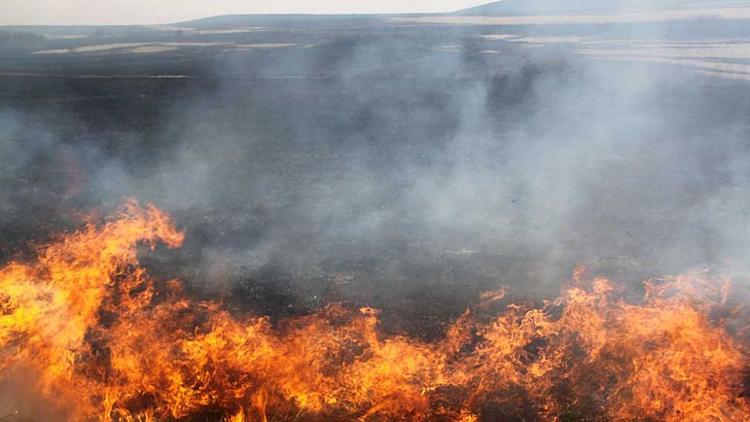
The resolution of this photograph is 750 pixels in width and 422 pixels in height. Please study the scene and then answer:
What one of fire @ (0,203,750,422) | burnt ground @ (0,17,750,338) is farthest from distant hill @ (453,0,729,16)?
fire @ (0,203,750,422)

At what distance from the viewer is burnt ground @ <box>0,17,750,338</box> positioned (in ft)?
23.0

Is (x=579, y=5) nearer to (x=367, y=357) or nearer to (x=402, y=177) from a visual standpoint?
(x=402, y=177)

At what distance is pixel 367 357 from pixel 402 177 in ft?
17.8

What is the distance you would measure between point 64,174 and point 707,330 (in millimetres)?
12074

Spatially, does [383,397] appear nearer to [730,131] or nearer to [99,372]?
[99,372]

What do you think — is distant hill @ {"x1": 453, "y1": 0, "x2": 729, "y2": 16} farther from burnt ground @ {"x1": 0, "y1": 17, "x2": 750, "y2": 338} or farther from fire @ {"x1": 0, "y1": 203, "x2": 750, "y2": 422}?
fire @ {"x1": 0, "y1": 203, "x2": 750, "y2": 422}

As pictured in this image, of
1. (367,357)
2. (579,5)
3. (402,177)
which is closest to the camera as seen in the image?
(367,357)

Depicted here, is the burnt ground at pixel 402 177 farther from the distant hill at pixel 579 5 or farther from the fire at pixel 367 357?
the distant hill at pixel 579 5

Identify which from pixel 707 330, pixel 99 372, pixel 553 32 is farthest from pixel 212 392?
pixel 553 32

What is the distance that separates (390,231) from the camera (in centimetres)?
816

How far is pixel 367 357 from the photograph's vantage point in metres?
5.31

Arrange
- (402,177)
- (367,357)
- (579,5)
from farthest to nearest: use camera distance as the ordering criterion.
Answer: (579,5) < (402,177) < (367,357)

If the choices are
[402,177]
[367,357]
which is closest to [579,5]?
[402,177]

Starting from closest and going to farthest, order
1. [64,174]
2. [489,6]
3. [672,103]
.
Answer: [64,174], [672,103], [489,6]
